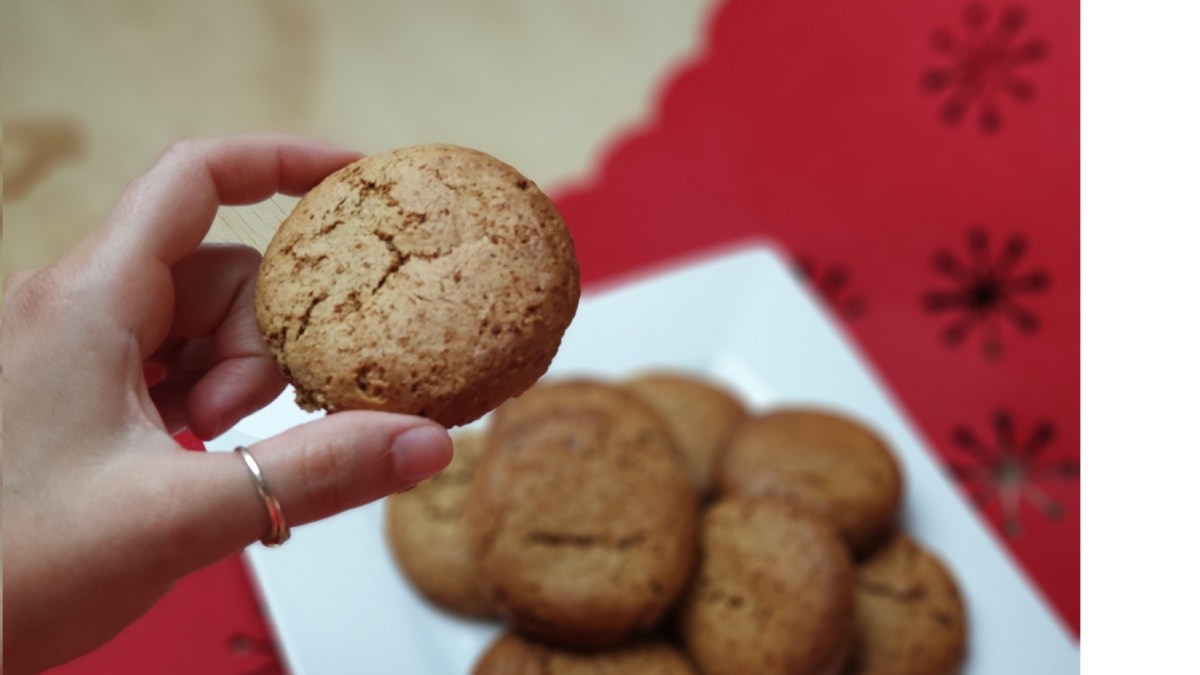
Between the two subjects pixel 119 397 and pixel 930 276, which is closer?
pixel 119 397

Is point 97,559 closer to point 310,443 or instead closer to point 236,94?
point 310,443

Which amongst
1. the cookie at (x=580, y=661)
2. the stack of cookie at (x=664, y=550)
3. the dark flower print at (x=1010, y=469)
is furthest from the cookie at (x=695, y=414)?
the dark flower print at (x=1010, y=469)

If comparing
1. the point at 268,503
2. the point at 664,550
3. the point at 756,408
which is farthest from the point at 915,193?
the point at 268,503

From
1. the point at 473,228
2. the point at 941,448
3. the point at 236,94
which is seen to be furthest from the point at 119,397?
the point at 941,448

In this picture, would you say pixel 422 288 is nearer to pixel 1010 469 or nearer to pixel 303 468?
pixel 303 468

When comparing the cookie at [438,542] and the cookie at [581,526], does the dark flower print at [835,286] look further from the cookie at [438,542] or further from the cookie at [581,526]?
the cookie at [438,542]

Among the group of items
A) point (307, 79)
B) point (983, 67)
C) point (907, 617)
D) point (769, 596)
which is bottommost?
point (907, 617)
